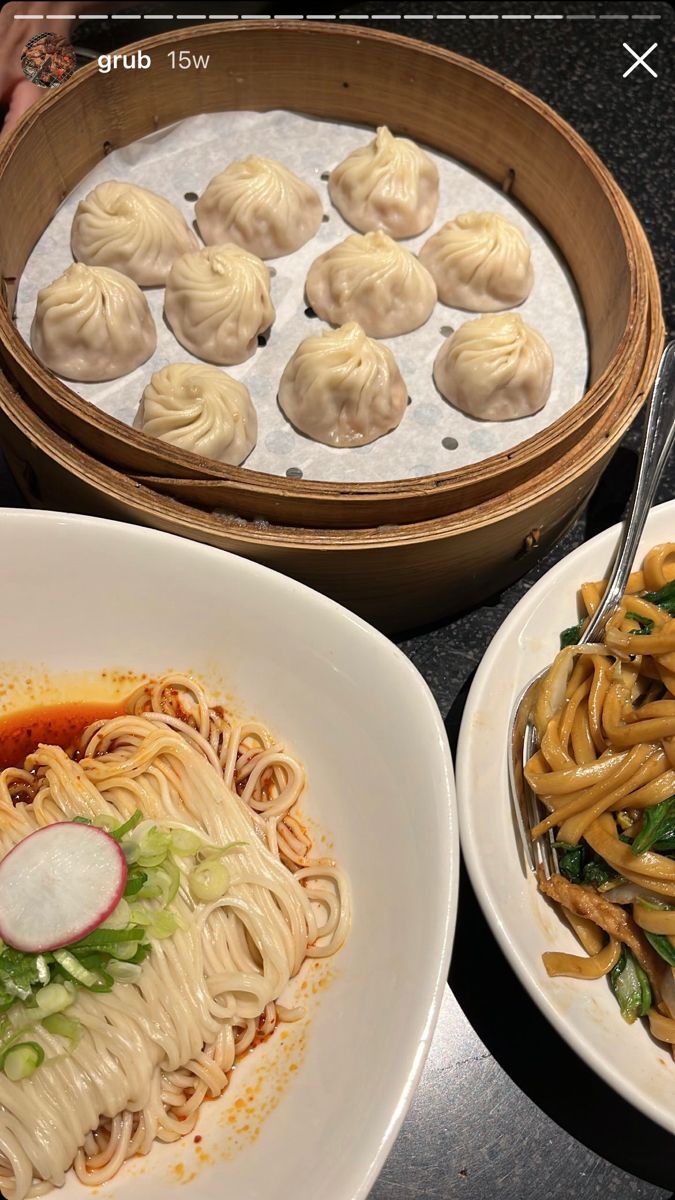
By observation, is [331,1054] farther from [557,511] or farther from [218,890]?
[557,511]

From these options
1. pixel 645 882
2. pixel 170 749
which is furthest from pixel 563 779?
pixel 170 749

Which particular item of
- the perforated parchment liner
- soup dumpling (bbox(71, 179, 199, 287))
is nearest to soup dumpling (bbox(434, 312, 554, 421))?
the perforated parchment liner

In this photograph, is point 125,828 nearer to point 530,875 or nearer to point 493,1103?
point 530,875

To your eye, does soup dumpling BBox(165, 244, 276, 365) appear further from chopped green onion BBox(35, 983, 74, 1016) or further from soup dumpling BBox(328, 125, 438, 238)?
chopped green onion BBox(35, 983, 74, 1016)

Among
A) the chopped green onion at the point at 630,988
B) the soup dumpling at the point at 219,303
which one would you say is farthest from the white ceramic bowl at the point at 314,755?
the soup dumpling at the point at 219,303

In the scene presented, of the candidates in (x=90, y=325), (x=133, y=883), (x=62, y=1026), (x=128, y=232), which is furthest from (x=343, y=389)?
(x=62, y=1026)

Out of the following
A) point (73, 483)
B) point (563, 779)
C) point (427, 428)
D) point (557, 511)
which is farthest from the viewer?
point (427, 428)
